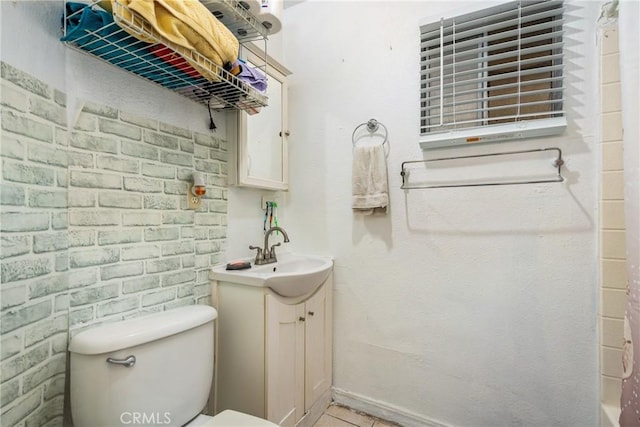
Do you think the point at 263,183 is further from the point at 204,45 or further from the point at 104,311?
the point at 104,311

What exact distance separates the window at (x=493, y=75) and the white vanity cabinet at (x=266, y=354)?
1115 millimetres

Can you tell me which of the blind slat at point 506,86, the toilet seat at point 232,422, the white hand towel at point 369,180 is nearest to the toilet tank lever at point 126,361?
the toilet seat at point 232,422

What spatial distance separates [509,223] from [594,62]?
758mm

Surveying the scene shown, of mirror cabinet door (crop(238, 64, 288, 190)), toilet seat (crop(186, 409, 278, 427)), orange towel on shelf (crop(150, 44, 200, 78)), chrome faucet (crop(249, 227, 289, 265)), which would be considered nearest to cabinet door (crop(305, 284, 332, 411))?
chrome faucet (crop(249, 227, 289, 265))

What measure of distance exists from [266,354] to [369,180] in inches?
39.9

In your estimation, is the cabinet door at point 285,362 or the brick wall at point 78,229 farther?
the cabinet door at point 285,362

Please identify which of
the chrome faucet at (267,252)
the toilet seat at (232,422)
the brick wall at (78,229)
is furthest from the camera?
the chrome faucet at (267,252)

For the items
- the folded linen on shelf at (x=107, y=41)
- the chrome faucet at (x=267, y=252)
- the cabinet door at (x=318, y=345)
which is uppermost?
the folded linen on shelf at (x=107, y=41)

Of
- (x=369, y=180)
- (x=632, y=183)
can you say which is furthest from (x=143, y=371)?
(x=632, y=183)

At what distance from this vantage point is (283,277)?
1275mm

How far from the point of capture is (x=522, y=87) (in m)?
1.39

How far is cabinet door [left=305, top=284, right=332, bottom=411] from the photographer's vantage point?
152 centimetres

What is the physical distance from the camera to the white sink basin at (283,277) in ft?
4.15

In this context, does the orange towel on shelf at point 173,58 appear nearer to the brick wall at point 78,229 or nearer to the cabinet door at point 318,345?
the brick wall at point 78,229
